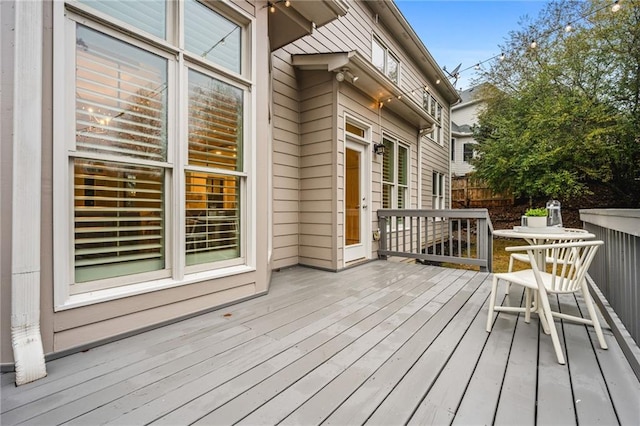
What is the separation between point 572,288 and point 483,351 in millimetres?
770

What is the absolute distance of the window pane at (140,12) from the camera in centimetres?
194

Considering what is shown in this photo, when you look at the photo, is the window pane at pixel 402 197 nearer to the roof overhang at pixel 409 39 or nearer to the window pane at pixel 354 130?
the window pane at pixel 354 130

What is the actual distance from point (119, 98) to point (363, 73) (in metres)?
3.14

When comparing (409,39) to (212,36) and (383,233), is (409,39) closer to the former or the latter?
(383,233)

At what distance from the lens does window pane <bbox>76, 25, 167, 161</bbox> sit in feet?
6.12

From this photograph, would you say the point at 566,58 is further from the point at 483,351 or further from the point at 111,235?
the point at 111,235

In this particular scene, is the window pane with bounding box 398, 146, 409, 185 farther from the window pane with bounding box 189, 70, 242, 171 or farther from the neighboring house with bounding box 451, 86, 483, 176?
the neighboring house with bounding box 451, 86, 483, 176

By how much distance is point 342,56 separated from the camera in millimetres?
3746

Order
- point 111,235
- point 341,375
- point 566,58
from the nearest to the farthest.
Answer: point 341,375 < point 111,235 < point 566,58

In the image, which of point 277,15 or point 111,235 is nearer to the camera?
point 111,235

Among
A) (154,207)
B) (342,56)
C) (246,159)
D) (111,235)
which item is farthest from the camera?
(342,56)

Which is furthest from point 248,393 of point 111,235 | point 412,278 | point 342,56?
point 342,56

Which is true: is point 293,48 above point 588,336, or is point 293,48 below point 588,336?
above

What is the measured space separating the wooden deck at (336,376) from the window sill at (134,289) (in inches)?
11.9
